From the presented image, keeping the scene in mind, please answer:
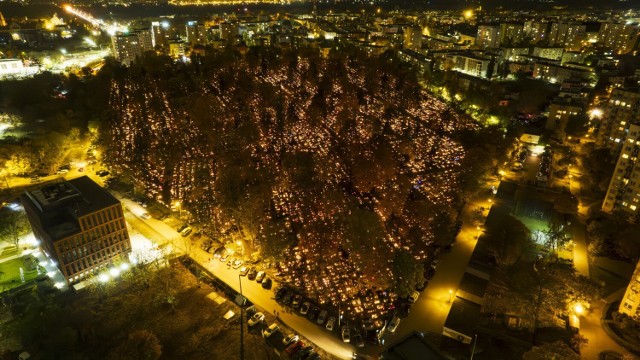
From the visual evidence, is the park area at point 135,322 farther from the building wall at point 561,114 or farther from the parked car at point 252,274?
the building wall at point 561,114

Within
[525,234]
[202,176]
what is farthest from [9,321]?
[525,234]

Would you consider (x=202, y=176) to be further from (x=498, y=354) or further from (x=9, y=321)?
(x=498, y=354)

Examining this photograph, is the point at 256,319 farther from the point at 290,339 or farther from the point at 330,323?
the point at 330,323

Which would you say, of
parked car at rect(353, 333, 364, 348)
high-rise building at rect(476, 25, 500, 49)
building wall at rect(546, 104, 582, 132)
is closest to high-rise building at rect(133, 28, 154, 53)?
high-rise building at rect(476, 25, 500, 49)

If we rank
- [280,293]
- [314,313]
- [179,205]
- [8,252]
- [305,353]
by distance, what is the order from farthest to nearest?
[179,205]
[8,252]
[280,293]
[314,313]
[305,353]

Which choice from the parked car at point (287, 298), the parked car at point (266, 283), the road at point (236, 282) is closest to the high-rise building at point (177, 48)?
the road at point (236, 282)

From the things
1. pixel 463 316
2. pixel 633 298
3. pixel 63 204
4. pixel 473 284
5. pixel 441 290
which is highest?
pixel 63 204

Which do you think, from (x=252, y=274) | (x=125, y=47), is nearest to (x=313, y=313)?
(x=252, y=274)
